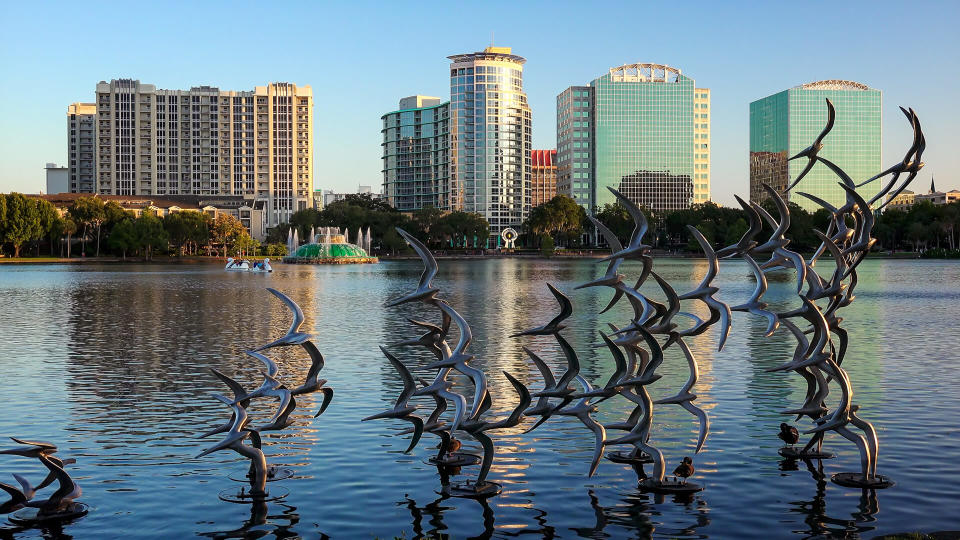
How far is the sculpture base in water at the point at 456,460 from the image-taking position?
1627cm

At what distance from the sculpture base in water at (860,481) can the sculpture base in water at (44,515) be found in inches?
459

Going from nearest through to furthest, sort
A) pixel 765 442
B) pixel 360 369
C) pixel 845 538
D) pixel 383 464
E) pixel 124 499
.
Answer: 1. pixel 845 538
2. pixel 124 499
3. pixel 383 464
4. pixel 765 442
5. pixel 360 369

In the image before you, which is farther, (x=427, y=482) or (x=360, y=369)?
(x=360, y=369)

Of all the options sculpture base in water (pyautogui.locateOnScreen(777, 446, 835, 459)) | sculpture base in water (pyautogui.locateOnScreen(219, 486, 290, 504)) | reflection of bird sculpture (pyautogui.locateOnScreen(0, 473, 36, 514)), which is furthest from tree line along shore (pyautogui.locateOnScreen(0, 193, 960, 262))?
reflection of bird sculpture (pyautogui.locateOnScreen(0, 473, 36, 514))

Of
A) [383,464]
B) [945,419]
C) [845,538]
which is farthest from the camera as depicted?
[945,419]

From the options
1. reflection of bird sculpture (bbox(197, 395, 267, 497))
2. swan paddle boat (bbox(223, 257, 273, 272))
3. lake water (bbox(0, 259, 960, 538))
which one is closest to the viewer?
lake water (bbox(0, 259, 960, 538))

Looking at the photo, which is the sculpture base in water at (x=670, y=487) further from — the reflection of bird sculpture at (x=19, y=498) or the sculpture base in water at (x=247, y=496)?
the reflection of bird sculpture at (x=19, y=498)

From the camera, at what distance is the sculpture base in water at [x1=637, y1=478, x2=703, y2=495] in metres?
14.4

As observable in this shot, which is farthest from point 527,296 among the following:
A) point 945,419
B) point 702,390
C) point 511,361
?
point 945,419

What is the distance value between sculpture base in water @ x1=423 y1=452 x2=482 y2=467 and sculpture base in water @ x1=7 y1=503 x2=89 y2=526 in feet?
18.8

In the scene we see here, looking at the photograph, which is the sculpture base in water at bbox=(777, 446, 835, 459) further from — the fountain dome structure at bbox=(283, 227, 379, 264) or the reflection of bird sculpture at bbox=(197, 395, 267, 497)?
the fountain dome structure at bbox=(283, 227, 379, 264)

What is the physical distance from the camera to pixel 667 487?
47.8 feet

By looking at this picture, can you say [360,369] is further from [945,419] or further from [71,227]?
[71,227]

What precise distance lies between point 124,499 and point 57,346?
21816 mm
